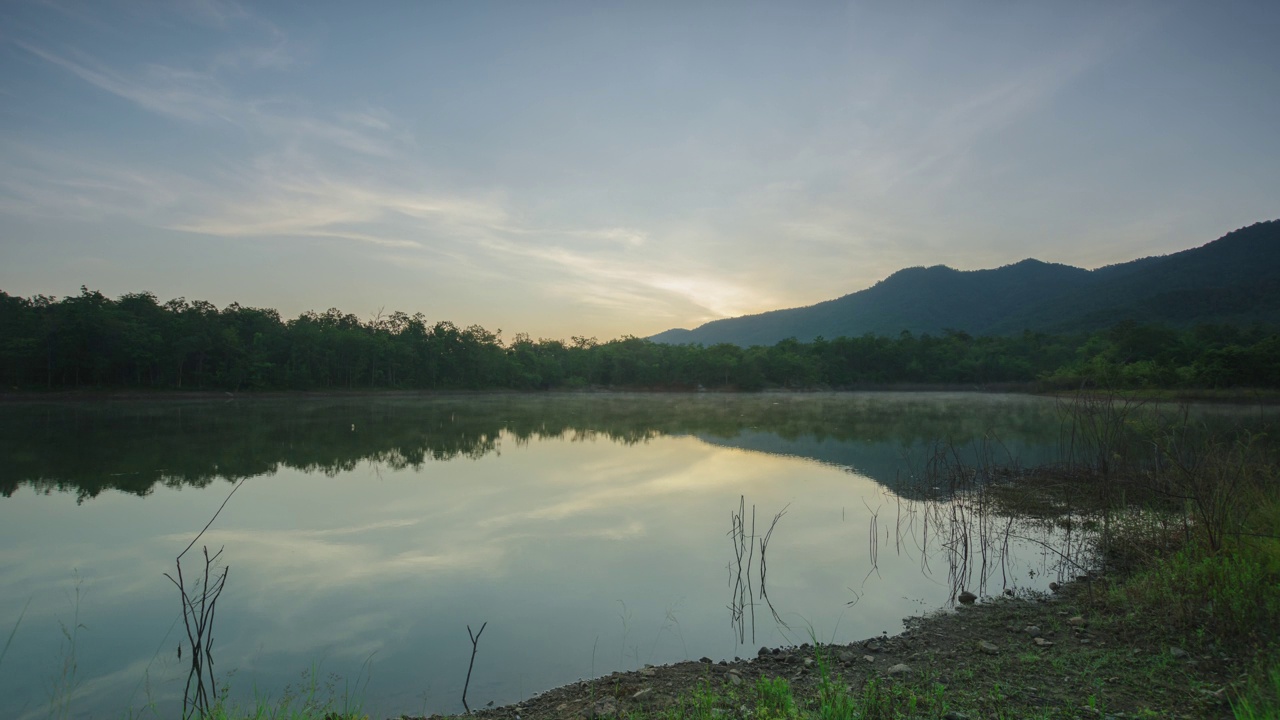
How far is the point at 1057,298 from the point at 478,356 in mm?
123134

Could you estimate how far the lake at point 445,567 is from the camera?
527 centimetres

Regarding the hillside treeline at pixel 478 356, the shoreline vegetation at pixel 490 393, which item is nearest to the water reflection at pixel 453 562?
the shoreline vegetation at pixel 490 393

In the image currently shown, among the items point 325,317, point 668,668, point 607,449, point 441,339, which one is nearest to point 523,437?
point 607,449

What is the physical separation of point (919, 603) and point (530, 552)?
5.36 meters

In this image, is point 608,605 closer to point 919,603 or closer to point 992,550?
point 919,603

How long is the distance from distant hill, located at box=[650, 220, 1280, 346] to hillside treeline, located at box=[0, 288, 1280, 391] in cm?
1404

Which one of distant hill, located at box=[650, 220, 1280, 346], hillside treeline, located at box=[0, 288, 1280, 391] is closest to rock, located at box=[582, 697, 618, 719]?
hillside treeline, located at box=[0, 288, 1280, 391]

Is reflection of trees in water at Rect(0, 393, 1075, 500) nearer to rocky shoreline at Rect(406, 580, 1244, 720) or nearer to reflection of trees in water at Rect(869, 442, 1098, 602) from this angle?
reflection of trees in water at Rect(869, 442, 1098, 602)

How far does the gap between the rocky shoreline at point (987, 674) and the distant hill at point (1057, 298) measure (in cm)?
9572

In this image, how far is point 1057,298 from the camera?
412ft

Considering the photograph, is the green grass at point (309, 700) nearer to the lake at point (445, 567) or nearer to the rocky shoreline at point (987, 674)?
the lake at point (445, 567)

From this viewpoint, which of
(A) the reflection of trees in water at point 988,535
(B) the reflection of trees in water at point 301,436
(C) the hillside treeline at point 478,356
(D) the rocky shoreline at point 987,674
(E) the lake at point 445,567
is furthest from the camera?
(C) the hillside treeline at point 478,356

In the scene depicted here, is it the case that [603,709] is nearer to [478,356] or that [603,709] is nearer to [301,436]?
[301,436]

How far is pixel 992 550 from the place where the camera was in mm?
8602
